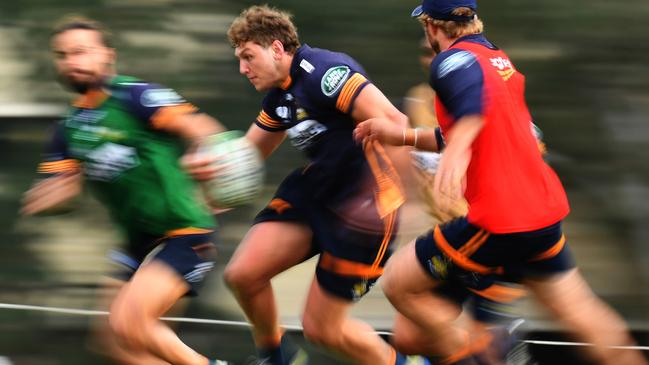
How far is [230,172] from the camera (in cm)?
536

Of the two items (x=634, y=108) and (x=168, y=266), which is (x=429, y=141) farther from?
(x=634, y=108)

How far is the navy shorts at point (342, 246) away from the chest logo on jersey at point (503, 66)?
2.70ft

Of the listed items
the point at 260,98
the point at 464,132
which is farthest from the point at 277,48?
the point at 260,98

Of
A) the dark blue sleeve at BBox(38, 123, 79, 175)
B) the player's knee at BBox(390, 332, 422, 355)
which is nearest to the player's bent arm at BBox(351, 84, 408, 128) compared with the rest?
the player's knee at BBox(390, 332, 422, 355)

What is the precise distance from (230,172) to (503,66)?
1.16 metres

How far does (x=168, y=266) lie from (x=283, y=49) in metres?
1.03

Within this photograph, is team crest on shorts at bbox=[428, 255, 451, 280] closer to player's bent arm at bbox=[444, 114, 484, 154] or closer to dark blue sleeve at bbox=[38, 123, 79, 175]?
player's bent arm at bbox=[444, 114, 484, 154]

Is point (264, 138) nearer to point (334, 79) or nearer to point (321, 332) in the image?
point (334, 79)

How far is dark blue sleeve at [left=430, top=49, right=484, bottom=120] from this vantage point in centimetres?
499

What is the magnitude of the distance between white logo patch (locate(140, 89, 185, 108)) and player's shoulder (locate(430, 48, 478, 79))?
1142mm

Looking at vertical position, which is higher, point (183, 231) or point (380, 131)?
point (380, 131)

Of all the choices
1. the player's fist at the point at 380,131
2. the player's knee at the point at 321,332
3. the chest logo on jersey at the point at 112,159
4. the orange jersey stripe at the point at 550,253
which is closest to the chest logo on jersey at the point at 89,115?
the chest logo on jersey at the point at 112,159

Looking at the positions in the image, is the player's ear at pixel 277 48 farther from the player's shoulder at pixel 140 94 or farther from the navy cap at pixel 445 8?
Result: the navy cap at pixel 445 8

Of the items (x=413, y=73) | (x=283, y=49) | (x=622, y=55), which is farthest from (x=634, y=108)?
(x=283, y=49)
